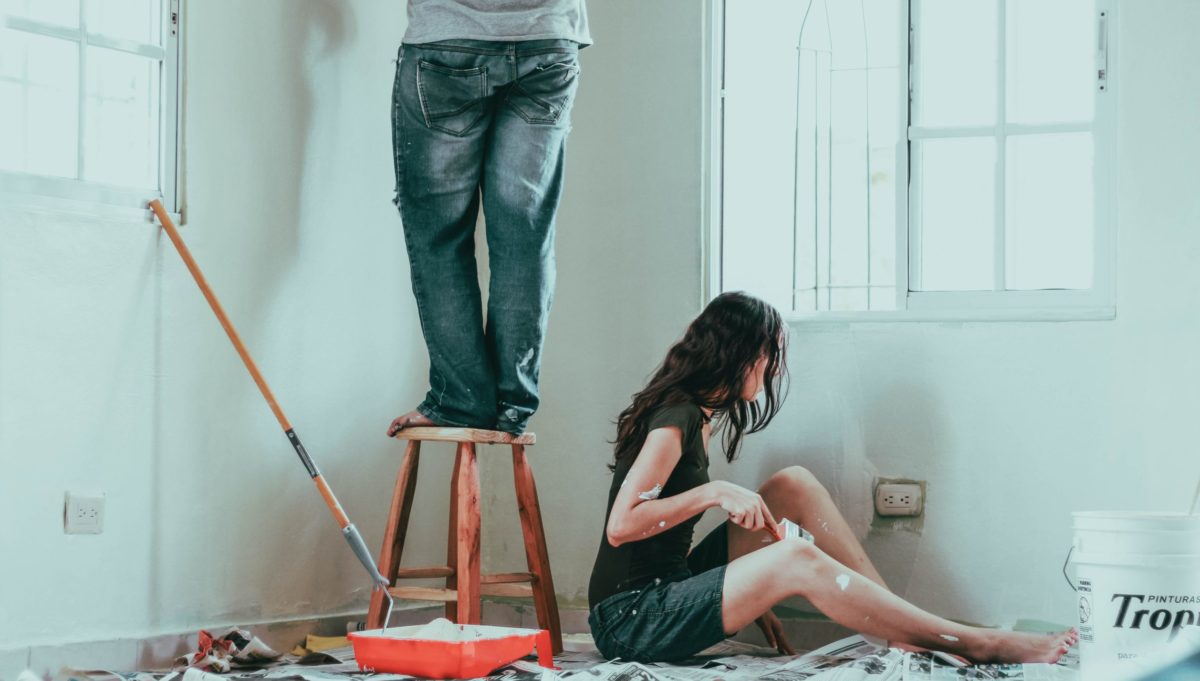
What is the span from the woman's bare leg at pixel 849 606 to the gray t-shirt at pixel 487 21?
1.17m

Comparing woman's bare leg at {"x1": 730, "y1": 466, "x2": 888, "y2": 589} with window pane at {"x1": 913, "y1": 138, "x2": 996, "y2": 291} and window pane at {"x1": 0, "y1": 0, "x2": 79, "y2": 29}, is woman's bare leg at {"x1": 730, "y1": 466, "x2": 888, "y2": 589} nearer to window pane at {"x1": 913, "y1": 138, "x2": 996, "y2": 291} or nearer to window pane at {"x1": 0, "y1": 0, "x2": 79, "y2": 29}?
window pane at {"x1": 913, "y1": 138, "x2": 996, "y2": 291}

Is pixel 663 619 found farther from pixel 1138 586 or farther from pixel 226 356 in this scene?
pixel 226 356

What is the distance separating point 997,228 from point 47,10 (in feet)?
6.91

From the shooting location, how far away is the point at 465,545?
8.20 ft

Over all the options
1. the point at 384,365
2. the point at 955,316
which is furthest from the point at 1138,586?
the point at 384,365

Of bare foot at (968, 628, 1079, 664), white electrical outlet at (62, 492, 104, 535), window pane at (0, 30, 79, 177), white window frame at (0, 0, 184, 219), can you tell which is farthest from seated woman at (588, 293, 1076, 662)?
window pane at (0, 30, 79, 177)

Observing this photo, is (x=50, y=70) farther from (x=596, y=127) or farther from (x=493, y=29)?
(x=596, y=127)

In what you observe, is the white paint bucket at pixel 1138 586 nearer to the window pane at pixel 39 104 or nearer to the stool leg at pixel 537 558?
the stool leg at pixel 537 558

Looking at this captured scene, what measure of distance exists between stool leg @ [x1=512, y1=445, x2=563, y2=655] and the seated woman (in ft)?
0.56

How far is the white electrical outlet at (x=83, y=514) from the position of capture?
7.40 feet

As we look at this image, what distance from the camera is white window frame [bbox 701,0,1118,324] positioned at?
8.98 ft

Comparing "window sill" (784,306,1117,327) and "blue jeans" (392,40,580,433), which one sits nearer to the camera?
"blue jeans" (392,40,580,433)

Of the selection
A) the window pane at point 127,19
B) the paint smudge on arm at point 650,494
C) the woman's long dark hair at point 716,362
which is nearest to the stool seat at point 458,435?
the woman's long dark hair at point 716,362

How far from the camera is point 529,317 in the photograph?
258cm
